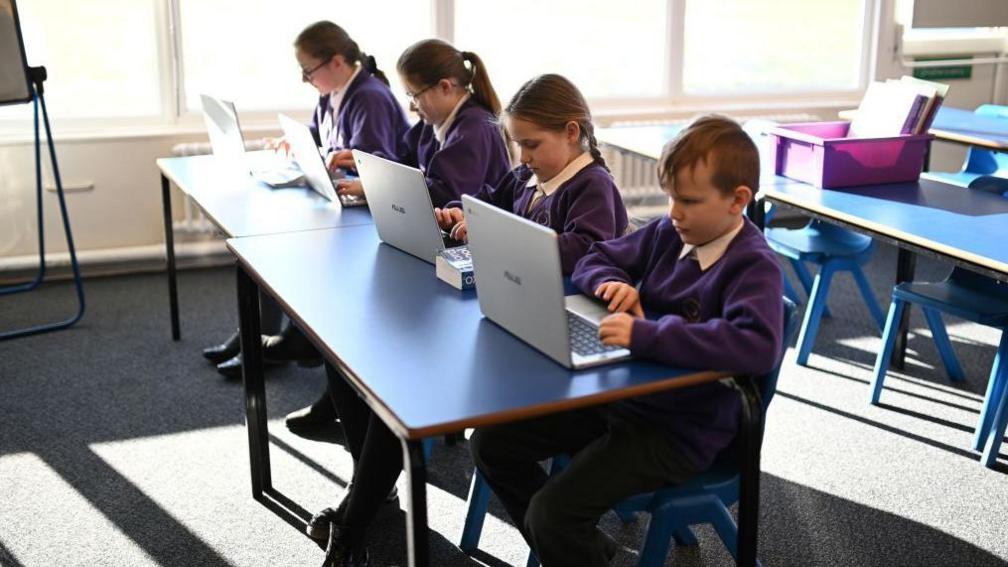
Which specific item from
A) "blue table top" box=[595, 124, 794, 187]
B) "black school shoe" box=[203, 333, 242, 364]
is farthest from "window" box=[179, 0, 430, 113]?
"black school shoe" box=[203, 333, 242, 364]

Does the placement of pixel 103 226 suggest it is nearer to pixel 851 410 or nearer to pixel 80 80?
pixel 80 80

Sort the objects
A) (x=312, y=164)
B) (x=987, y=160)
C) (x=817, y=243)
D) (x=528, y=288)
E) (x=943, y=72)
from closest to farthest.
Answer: (x=528, y=288) → (x=312, y=164) → (x=817, y=243) → (x=987, y=160) → (x=943, y=72)

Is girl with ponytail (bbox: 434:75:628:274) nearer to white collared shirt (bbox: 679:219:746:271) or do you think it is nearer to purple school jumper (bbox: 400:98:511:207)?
white collared shirt (bbox: 679:219:746:271)

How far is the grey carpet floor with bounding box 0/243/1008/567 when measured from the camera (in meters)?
2.40

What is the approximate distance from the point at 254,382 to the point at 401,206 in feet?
1.93

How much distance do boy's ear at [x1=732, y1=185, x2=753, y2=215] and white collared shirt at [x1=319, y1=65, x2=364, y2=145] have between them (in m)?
1.89

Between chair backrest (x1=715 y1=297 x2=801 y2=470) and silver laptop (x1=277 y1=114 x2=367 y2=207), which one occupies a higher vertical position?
silver laptop (x1=277 y1=114 x2=367 y2=207)

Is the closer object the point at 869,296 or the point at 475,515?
the point at 475,515

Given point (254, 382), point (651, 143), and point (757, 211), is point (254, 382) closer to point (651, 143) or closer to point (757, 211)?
point (757, 211)

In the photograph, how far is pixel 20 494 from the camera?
2.66 meters

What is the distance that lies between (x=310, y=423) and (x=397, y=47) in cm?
222

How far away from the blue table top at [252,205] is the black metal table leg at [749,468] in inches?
49.8

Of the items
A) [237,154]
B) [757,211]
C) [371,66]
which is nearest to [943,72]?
[757,211]

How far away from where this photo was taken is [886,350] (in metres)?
3.19
